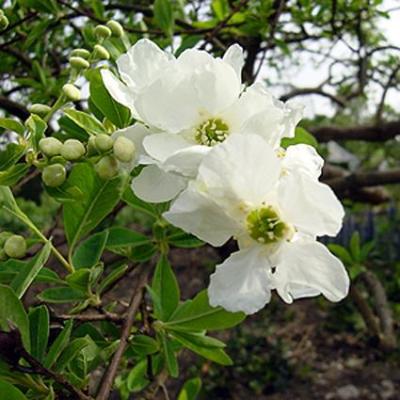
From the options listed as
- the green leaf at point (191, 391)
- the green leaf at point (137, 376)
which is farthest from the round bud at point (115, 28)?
the green leaf at point (191, 391)

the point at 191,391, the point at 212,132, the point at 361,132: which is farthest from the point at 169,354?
the point at 361,132

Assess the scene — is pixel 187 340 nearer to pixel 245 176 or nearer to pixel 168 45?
pixel 245 176

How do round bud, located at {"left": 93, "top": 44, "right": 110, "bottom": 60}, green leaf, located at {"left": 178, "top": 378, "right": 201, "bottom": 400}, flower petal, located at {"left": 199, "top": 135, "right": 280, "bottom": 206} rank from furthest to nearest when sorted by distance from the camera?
green leaf, located at {"left": 178, "top": 378, "right": 201, "bottom": 400} < round bud, located at {"left": 93, "top": 44, "right": 110, "bottom": 60} < flower petal, located at {"left": 199, "top": 135, "right": 280, "bottom": 206}

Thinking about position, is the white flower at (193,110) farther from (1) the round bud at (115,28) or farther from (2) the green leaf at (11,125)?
(1) the round bud at (115,28)

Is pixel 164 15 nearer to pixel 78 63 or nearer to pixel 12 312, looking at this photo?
pixel 78 63

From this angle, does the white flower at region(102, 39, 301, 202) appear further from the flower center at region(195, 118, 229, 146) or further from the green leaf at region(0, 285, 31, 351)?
the green leaf at region(0, 285, 31, 351)

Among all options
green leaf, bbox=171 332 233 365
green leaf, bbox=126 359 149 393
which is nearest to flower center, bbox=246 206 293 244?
green leaf, bbox=171 332 233 365
